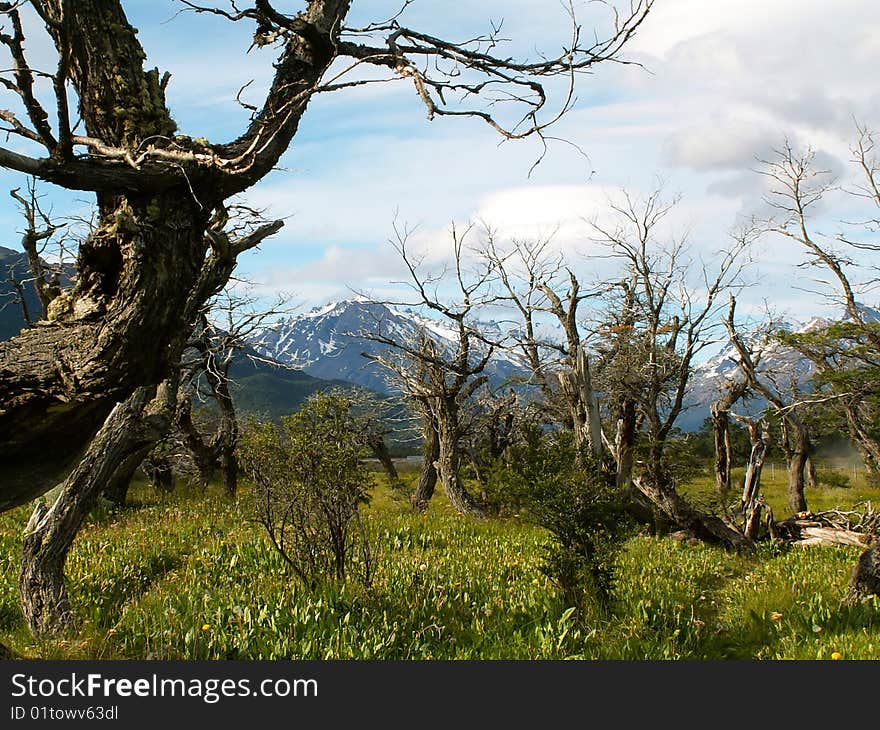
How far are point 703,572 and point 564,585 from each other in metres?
4.40

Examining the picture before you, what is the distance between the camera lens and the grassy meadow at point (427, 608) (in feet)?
21.2

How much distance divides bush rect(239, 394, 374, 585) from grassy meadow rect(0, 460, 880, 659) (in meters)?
0.41

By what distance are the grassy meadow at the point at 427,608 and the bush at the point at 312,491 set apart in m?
0.41

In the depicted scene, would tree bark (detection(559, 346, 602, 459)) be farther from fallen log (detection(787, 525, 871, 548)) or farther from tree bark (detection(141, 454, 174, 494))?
tree bark (detection(141, 454, 174, 494))

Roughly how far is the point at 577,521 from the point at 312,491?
2.90 m

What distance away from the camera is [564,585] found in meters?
7.68

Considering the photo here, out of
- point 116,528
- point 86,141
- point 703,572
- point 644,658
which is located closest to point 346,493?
point 644,658

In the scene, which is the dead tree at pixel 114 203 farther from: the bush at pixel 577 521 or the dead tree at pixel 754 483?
the dead tree at pixel 754 483

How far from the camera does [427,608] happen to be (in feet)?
24.7

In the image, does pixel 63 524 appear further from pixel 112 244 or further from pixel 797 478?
pixel 797 478

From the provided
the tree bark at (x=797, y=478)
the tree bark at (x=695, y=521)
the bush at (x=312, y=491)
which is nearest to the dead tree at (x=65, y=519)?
the bush at (x=312, y=491)

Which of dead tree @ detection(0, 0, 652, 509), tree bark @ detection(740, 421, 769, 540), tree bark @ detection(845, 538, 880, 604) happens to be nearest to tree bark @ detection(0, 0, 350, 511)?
dead tree @ detection(0, 0, 652, 509)

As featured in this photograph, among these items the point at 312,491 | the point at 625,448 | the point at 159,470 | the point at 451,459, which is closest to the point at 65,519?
the point at 312,491

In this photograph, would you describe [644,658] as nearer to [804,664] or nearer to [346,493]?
[804,664]
